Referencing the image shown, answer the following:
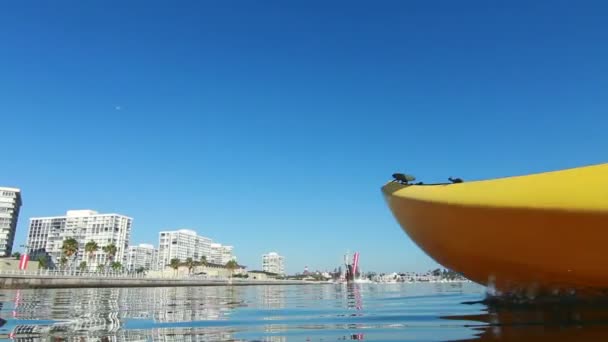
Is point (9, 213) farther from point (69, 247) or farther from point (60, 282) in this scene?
point (60, 282)

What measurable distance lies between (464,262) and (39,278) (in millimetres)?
48249

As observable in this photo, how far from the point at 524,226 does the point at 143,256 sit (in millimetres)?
187392

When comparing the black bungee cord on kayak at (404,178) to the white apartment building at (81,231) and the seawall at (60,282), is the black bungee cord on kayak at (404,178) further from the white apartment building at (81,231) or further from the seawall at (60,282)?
the white apartment building at (81,231)

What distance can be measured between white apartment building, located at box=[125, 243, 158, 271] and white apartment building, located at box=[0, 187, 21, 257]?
48.8m

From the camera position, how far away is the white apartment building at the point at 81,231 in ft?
450

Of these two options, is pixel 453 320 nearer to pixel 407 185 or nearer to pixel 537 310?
pixel 537 310

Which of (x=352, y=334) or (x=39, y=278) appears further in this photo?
(x=39, y=278)

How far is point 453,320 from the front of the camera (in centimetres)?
514

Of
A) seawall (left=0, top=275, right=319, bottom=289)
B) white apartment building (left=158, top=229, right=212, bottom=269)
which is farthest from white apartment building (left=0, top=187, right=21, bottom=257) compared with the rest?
white apartment building (left=158, top=229, right=212, bottom=269)

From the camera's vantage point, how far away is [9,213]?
108750 millimetres

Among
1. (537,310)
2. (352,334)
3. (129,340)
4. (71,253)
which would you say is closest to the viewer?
(129,340)

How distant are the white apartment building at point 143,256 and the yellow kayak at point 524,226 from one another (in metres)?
166

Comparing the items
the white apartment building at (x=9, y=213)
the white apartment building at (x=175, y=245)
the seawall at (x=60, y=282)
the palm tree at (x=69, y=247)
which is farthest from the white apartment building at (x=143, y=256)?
the seawall at (x=60, y=282)

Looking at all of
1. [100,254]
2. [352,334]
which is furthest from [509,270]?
[100,254]
